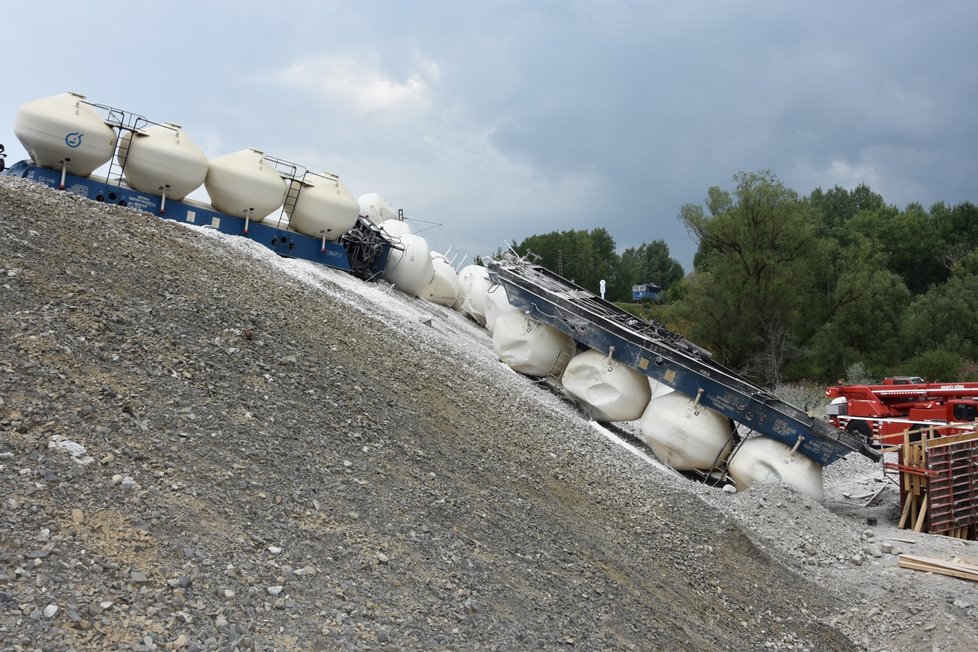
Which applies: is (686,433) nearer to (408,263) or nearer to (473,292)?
(408,263)

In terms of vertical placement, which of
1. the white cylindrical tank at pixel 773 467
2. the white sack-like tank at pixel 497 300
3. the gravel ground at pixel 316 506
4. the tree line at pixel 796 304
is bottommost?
the gravel ground at pixel 316 506

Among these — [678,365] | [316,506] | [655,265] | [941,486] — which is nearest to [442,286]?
[678,365]

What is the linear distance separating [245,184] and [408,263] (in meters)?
4.89

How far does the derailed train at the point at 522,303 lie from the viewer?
12320 millimetres

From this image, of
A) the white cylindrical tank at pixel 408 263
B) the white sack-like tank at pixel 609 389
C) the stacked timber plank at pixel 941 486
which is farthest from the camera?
the white cylindrical tank at pixel 408 263

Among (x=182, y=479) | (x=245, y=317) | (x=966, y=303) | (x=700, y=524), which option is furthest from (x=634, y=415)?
(x=966, y=303)

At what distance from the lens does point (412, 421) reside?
26.8 feet

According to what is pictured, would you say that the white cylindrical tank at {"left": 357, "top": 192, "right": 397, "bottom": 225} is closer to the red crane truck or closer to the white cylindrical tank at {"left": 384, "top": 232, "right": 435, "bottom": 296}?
the white cylindrical tank at {"left": 384, "top": 232, "right": 435, "bottom": 296}

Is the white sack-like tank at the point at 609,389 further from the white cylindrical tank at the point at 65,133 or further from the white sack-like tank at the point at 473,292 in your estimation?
the white cylindrical tank at the point at 65,133

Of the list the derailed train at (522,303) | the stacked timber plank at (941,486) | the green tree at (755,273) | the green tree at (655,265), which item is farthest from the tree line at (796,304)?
the green tree at (655,265)

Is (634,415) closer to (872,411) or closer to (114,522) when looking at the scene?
(872,411)

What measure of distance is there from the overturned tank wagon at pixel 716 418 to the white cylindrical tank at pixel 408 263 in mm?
6786

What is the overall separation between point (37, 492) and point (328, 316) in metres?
5.70

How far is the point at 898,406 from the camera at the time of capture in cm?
1667
